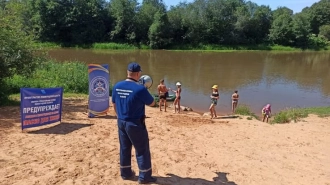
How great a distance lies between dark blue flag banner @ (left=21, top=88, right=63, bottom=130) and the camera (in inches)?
332

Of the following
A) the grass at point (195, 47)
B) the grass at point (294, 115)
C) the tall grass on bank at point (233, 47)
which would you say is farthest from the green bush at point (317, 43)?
the grass at point (294, 115)

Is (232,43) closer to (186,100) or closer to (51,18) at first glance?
(51,18)

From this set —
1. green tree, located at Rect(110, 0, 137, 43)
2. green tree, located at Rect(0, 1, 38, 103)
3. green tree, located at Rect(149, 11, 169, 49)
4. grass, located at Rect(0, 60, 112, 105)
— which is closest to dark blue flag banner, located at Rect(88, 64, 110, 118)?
green tree, located at Rect(0, 1, 38, 103)

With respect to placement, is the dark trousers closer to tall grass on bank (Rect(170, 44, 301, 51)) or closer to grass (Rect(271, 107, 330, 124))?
grass (Rect(271, 107, 330, 124))

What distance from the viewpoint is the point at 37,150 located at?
23.5 feet

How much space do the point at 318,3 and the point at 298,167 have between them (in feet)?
329

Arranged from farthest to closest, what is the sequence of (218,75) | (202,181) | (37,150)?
(218,75), (37,150), (202,181)

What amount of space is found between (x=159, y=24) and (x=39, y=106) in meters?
53.1

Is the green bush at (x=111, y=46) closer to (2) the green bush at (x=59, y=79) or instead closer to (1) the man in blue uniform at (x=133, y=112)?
(2) the green bush at (x=59, y=79)

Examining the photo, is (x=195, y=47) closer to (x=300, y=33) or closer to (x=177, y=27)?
(x=177, y=27)

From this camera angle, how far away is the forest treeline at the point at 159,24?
2351 inches

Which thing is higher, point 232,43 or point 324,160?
point 232,43

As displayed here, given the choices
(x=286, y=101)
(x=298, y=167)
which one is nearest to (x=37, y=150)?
(x=298, y=167)

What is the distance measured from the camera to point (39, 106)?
8.80 m
